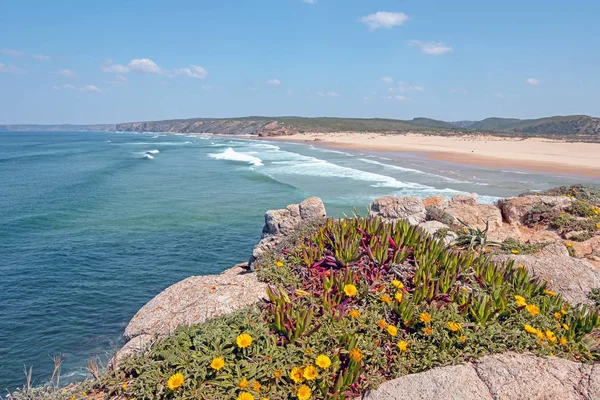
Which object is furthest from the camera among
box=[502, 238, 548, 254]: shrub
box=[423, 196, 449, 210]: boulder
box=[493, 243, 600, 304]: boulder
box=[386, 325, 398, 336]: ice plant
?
box=[423, 196, 449, 210]: boulder

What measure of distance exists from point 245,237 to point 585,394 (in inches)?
590

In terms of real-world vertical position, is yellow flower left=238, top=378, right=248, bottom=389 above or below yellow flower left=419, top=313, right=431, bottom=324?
below

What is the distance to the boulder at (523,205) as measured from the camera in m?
10.7

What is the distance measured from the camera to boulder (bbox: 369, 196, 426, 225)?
10.9 metres

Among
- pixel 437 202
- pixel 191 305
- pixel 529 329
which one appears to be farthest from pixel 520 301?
pixel 437 202

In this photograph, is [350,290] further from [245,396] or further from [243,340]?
[245,396]

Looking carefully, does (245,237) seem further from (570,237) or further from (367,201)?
(570,237)

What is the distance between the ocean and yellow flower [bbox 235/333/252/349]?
132 centimetres

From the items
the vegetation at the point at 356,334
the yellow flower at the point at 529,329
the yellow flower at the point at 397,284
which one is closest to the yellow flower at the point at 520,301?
the vegetation at the point at 356,334

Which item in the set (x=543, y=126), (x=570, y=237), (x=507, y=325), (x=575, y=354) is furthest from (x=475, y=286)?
(x=543, y=126)

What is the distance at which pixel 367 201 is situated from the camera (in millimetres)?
22281

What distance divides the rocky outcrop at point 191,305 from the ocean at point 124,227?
896 mm

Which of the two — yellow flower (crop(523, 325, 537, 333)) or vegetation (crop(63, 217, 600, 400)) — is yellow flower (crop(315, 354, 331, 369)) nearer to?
vegetation (crop(63, 217, 600, 400))

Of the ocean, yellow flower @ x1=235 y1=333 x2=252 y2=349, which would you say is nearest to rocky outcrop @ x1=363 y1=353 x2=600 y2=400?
yellow flower @ x1=235 y1=333 x2=252 y2=349
